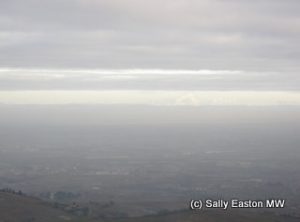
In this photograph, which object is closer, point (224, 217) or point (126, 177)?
point (224, 217)

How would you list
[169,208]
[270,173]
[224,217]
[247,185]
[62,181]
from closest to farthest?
[224,217] → [169,208] → [247,185] → [62,181] → [270,173]

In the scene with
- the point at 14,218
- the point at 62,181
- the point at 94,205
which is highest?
the point at 62,181

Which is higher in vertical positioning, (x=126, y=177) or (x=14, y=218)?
(x=126, y=177)

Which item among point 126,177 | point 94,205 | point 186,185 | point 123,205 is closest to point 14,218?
point 94,205

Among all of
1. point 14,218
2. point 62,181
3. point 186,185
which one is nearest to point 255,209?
point 14,218

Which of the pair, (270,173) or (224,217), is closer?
(224,217)

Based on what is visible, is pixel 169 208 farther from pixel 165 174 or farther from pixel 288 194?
pixel 165 174

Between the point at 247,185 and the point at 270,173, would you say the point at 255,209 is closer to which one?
the point at 247,185

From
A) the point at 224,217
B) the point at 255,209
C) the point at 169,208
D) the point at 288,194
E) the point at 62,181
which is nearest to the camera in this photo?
the point at 224,217

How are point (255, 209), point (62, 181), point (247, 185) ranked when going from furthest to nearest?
point (62, 181), point (247, 185), point (255, 209)
